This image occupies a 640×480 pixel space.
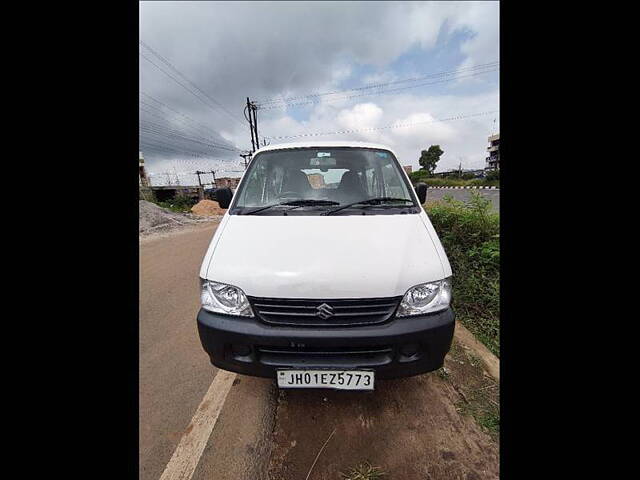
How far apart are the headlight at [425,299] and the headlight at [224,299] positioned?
88cm

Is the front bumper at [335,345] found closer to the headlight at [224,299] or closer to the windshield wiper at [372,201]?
the headlight at [224,299]

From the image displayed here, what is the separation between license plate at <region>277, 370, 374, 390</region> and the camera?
1.53 meters

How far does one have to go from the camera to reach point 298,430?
1700 millimetres

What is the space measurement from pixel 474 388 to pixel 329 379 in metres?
1.21

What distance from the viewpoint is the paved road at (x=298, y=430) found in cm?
150

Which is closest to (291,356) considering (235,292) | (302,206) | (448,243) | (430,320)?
(235,292)

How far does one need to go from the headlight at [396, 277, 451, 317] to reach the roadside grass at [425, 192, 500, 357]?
1277 millimetres

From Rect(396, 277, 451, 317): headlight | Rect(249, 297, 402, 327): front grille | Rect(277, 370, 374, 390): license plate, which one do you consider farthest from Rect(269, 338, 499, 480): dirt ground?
Rect(396, 277, 451, 317): headlight

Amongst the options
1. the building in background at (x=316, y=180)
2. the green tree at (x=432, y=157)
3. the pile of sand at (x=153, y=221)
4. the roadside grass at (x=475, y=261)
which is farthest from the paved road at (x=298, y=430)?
the green tree at (x=432, y=157)

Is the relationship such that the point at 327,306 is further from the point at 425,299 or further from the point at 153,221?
the point at 153,221
